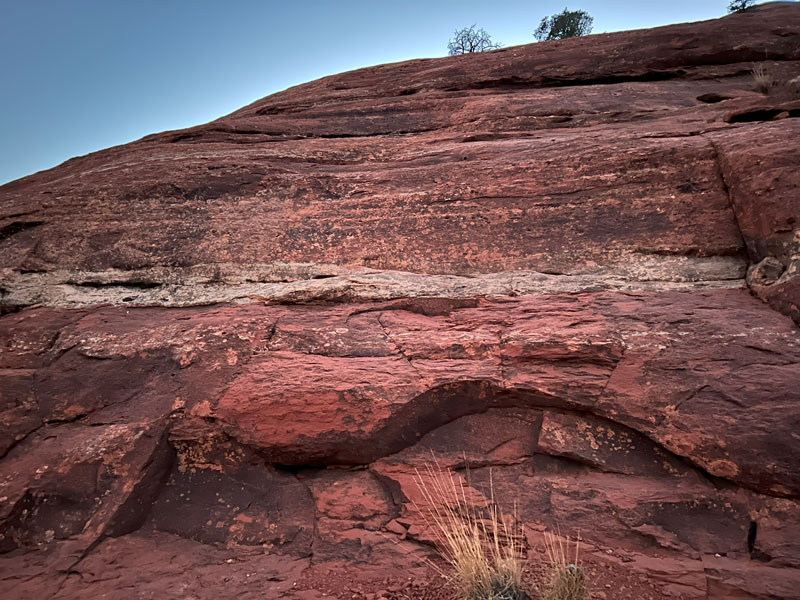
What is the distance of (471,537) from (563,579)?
2.31 feet

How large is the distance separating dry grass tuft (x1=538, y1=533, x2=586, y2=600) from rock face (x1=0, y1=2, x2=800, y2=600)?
0.63 ft

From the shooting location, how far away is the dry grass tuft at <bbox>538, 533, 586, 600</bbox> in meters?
2.73

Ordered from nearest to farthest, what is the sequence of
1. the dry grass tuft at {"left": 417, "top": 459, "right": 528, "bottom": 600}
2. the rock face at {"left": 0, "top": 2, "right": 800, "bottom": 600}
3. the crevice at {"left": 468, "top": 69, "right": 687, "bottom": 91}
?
the dry grass tuft at {"left": 417, "top": 459, "right": 528, "bottom": 600}
the rock face at {"left": 0, "top": 2, "right": 800, "bottom": 600}
the crevice at {"left": 468, "top": 69, "right": 687, "bottom": 91}

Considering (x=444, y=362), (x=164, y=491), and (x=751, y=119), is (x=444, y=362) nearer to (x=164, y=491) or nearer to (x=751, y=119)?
(x=164, y=491)

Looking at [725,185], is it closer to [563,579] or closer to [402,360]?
[402,360]

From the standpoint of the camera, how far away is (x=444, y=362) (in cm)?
394

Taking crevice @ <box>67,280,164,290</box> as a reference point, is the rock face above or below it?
below

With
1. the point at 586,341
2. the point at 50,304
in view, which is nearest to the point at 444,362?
the point at 586,341

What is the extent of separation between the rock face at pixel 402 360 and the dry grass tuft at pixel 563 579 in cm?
19

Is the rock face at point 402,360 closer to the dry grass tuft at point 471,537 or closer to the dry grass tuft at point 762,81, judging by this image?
the dry grass tuft at point 471,537

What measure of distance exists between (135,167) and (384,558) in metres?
5.53

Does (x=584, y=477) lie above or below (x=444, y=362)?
below

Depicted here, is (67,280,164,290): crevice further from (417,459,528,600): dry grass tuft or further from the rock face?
(417,459,528,600): dry grass tuft

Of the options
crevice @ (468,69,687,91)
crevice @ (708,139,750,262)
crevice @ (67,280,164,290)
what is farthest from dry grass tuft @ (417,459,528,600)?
crevice @ (468,69,687,91)
